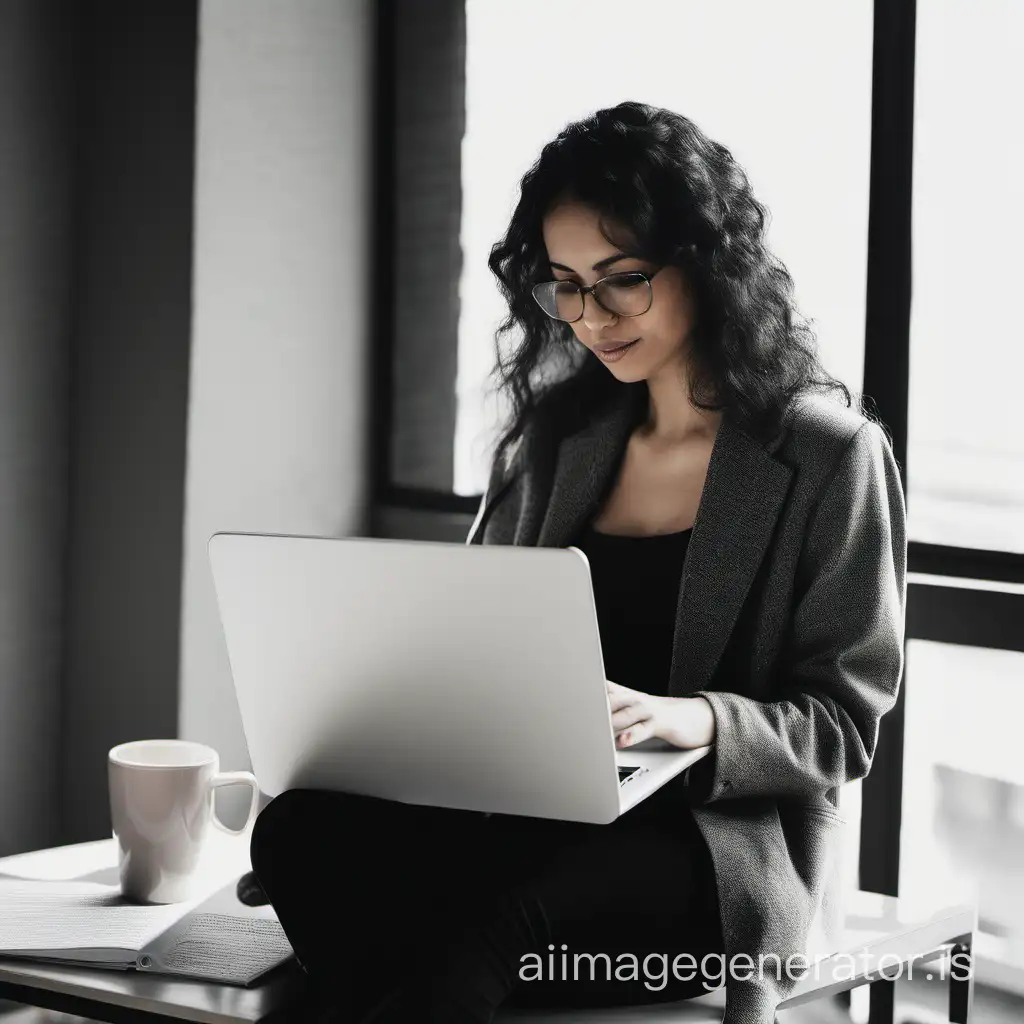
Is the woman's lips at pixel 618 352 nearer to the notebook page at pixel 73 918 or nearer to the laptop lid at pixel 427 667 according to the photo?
the laptop lid at pixel 427 667

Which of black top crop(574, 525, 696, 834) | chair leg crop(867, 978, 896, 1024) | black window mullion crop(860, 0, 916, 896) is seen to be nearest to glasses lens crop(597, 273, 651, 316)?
black top crop(574, 525, 696, 834)

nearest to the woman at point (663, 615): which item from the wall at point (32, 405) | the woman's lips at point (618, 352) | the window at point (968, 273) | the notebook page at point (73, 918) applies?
the woman's lips at point (618, 352)

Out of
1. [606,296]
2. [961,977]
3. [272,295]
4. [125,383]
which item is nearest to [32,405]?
[125,383]

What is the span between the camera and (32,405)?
74.7 inches

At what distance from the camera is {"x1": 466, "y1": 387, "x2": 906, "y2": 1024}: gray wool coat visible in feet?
3.82

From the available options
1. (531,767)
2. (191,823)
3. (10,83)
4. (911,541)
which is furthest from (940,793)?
(10,83)

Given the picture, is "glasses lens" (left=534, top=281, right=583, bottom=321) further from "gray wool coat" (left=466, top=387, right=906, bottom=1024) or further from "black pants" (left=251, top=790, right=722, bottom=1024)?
"black pants" (left=251, top=790, right=722, bottom=1024)

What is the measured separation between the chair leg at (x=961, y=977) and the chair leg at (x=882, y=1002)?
0.28 feet

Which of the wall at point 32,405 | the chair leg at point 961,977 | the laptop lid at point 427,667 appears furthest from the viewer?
the wall at point 32,405

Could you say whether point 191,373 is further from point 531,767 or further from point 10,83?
point 531,767

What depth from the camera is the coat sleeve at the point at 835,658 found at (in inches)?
46.6

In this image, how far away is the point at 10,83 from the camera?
71.9 inches

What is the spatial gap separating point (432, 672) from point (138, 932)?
1.35 feet

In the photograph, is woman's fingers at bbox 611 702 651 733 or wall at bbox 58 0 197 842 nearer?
woman's fingers at bbox 611 702 651 733
